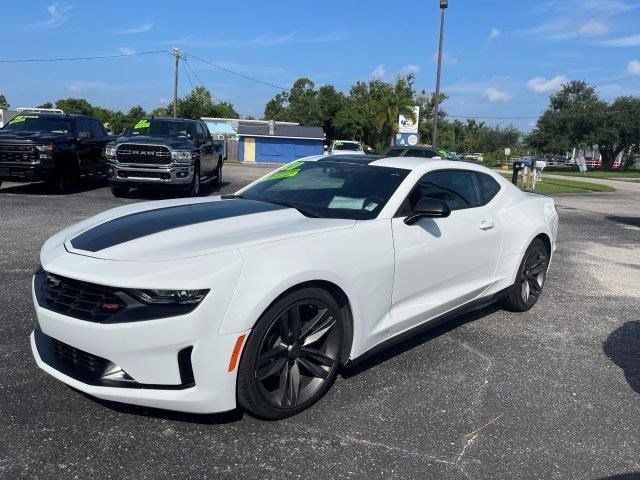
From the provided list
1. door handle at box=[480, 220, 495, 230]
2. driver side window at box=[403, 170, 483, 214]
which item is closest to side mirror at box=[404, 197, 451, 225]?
driver side window at box=[403, 170, 483, 214]

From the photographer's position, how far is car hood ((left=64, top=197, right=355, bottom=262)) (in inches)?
119

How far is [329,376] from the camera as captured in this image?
340 centimetres

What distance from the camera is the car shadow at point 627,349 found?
4.14 metres

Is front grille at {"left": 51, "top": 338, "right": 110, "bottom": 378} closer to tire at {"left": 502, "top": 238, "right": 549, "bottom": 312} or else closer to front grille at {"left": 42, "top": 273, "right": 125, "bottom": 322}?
front grille at {"left": 42, "top": 273, "right": 125, "bottom": 322}

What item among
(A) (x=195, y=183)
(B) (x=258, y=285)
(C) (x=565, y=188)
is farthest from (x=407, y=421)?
(C) (x=565, y=188)

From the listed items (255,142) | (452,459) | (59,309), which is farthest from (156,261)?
(255,142)

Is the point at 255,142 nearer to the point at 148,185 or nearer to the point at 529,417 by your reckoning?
the point at 148,185

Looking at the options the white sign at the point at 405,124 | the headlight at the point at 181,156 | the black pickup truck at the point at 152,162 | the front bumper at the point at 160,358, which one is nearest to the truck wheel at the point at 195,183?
the black pickup truck at the point at 152,162

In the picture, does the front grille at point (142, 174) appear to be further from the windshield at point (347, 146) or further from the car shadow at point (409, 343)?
the windshield at point (347, 146)

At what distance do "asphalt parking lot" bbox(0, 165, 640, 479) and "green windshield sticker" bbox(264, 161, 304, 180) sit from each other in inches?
64.9

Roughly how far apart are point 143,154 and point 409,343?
9689mm

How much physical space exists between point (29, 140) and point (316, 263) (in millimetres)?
11496

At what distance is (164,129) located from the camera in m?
13.7

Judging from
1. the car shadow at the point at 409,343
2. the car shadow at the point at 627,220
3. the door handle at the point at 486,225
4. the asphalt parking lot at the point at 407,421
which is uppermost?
the door handle at the point at 486,225
